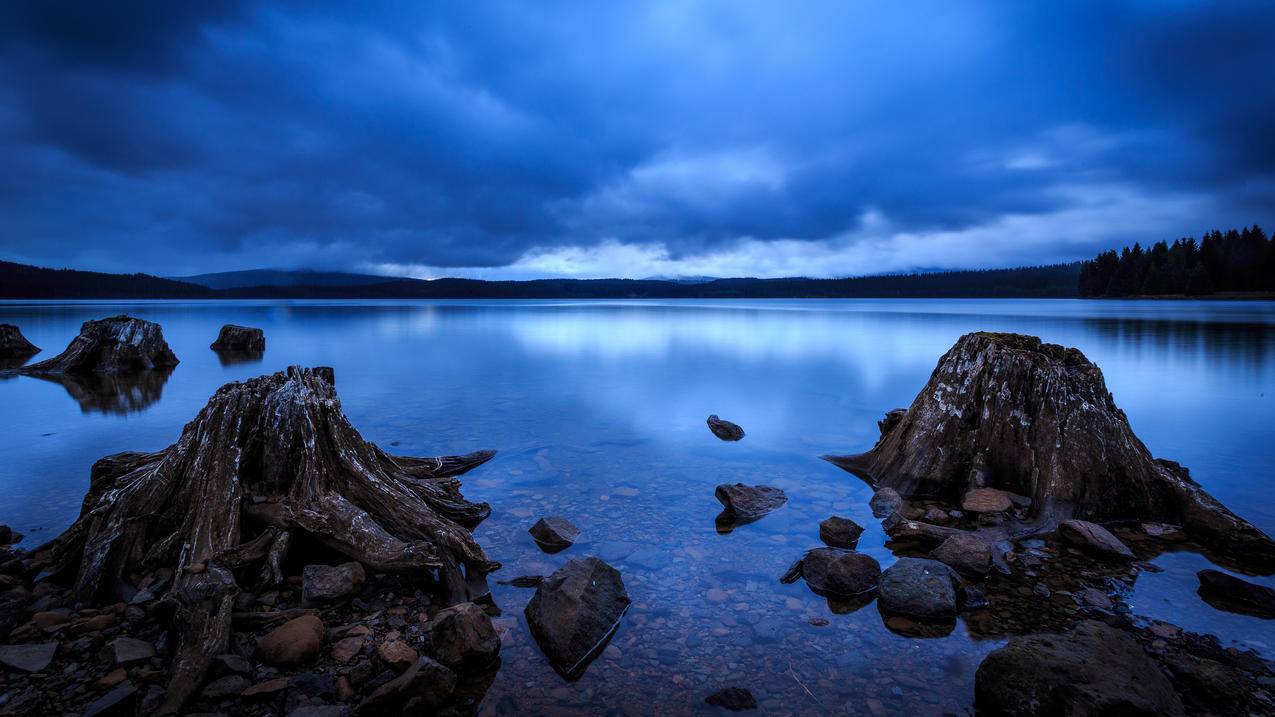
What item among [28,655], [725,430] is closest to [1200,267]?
[725,430]

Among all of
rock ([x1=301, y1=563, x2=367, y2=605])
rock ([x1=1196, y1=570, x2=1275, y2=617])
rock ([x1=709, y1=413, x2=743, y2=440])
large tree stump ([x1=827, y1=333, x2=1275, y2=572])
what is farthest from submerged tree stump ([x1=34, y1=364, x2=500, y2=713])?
rock ([x1=709, y1=413, x2=743, y2=440])

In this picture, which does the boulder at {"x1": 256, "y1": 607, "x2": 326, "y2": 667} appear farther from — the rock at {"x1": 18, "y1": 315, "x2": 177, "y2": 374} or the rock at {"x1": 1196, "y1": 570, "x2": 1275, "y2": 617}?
the rock at {"x1": 18, "y1": 315, "x2": 177, "y2": 374}

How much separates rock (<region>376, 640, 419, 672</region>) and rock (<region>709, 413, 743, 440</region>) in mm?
8719

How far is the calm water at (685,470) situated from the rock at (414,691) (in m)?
0.35

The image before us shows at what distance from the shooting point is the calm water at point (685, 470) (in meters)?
4.58

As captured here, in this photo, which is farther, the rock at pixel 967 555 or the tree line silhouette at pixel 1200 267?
the tree line silhouette at pixel 1200 267

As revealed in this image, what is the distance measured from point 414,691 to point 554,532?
3031mm

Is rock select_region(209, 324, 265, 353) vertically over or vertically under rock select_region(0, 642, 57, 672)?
over

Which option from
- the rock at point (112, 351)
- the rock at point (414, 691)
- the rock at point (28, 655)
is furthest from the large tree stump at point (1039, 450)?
the rock at point (112, 351)

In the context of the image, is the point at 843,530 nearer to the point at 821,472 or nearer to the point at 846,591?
the point at 846,591

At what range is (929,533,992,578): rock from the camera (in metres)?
5.92

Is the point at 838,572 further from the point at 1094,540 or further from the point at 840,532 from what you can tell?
the point at 1094,540

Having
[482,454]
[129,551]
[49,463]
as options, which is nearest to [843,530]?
[482,454]

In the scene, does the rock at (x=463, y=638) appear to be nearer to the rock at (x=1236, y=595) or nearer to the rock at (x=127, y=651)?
the rock at (x=127, y=651)
